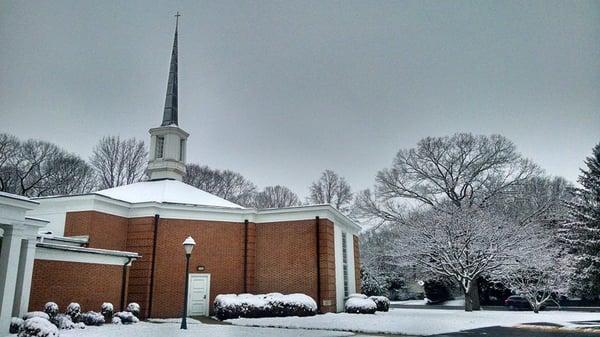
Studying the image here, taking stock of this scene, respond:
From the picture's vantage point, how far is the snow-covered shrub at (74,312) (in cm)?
1409

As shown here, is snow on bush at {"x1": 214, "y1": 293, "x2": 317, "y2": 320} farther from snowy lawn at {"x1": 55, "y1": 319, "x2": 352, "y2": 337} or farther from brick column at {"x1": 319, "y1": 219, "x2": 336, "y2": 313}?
snowy lawn at {"x1": 55, "y1": 319, "x2": 352, "y2": 337}

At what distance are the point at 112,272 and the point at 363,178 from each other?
26117 mm

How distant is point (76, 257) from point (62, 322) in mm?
2766

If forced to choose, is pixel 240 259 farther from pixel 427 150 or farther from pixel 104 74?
pixel 427 150

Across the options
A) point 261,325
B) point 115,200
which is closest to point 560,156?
point 261,325

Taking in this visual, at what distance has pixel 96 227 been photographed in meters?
18.7

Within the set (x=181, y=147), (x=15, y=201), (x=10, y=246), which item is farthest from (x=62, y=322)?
(x=181, y=147)

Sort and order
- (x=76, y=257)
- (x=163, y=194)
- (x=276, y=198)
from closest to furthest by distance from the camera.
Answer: (x=76, y=257) < (x=163, y=194) < (x=276, y=198)

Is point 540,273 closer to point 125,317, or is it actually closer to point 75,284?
point 125,317

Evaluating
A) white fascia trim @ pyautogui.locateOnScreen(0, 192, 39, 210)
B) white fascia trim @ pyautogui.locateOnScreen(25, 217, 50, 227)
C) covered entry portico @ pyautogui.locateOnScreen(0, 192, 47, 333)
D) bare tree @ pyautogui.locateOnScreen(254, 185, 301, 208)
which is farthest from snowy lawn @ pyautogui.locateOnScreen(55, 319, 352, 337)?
bare tree @ pyautogui.locateOnScreen(254, 185, 301, 208)

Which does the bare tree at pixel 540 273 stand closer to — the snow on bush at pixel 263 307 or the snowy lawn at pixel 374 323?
the snowy lawn at pixel 374 323

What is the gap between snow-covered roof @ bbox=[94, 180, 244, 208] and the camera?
21359 millimetres

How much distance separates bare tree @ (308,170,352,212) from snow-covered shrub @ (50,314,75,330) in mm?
31046

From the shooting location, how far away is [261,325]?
16.0 m
